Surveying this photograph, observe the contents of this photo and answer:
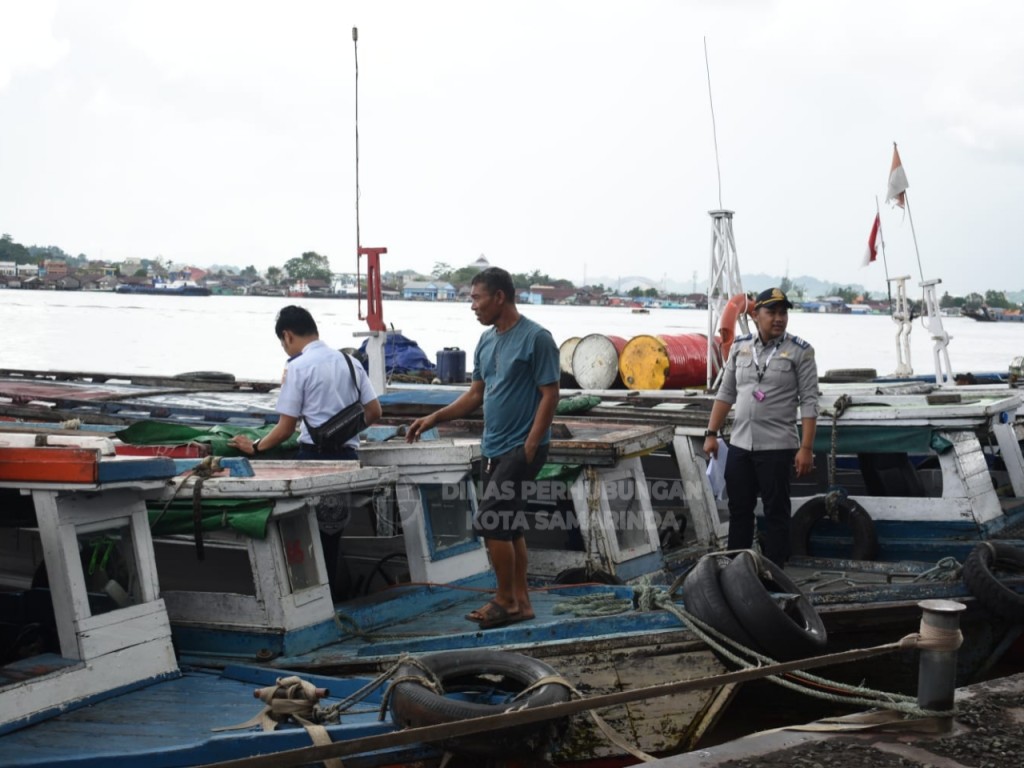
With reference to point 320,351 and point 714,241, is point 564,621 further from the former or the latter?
point 714,241

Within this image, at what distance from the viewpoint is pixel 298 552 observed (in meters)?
5.68

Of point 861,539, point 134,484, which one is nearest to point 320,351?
point 134,484

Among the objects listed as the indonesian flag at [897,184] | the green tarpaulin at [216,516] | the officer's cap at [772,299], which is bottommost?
the green tarpaulin at [216,516]

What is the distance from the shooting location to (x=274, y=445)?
6270mm

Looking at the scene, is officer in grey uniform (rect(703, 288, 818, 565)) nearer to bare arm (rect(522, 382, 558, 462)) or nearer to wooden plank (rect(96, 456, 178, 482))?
bare arm (rect(522, 382, 558, 462))

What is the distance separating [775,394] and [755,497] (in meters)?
0.71

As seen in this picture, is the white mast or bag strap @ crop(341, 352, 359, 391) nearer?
bag strap @ crop(341, 352, 359, 391)

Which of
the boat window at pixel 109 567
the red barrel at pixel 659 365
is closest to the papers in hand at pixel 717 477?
the boat window at pixel 109 567

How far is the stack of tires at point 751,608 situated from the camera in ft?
17.2

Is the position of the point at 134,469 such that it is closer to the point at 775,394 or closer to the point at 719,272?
the point at 775,394

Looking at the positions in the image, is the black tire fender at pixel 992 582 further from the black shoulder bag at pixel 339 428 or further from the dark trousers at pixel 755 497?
the black shoulder bag at pixel 339 428

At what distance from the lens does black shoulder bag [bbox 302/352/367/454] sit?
6246 millimetres

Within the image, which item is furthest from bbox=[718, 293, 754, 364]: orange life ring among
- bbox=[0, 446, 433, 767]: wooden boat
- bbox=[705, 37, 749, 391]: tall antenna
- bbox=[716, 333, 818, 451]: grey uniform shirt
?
bbox=[0, 446, 433, 767]: wooden boat

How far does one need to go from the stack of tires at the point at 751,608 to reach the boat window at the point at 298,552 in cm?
195
